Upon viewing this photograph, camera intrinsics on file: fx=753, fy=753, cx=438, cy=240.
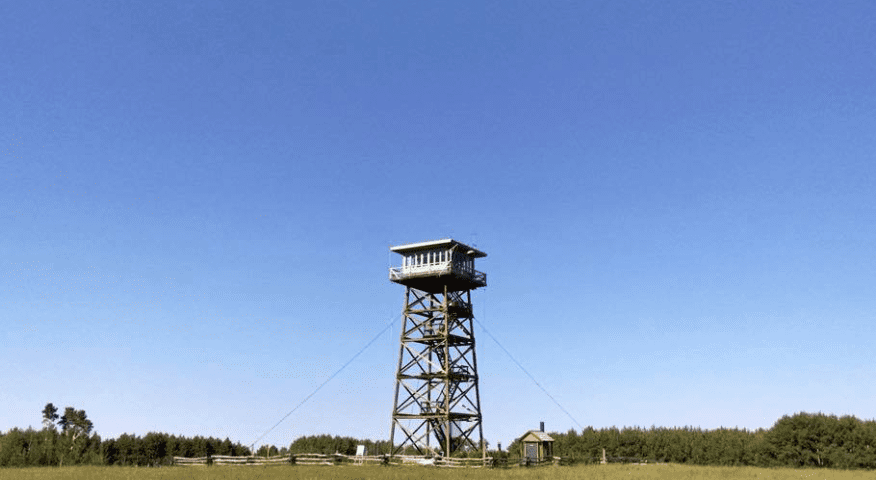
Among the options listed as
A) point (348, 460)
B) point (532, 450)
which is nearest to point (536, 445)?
point (532, 450)

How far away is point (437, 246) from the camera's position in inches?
2480

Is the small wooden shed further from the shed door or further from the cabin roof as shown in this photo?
the cabin roof

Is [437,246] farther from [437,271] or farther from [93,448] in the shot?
[93,448]

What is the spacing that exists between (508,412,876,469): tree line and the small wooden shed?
3.79 meters

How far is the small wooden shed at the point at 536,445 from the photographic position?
60969 millimetres

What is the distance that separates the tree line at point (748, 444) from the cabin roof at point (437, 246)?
19.3 metres

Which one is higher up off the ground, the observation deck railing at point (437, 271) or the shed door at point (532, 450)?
the observation deck railing at point (437, 271)

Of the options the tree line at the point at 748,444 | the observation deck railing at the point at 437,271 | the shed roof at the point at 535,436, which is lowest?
the tree line at the point at 748,444

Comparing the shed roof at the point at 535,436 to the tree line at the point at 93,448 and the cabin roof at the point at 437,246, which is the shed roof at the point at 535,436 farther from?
the tree line at the point at 93,448

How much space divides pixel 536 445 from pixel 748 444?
989 inches

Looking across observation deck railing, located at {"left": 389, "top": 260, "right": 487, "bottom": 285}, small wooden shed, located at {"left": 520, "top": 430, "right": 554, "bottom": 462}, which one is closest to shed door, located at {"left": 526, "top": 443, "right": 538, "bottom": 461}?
small wooden shed, located at {"left": 520, "top": 430, "right": 554, "bottom": 462}

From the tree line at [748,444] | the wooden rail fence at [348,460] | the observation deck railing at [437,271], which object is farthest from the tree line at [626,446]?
the observation deck railing at [437,271]

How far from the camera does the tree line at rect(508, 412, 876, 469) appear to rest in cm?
6594

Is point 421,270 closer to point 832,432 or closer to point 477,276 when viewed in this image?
point 477,276
